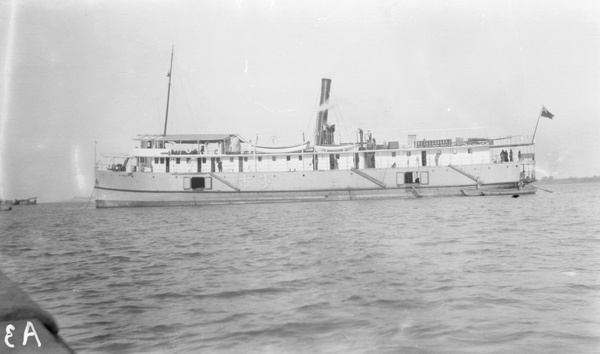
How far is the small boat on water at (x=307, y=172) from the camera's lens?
3450 centimetres

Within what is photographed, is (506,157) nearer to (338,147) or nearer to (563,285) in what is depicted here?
(338,147)

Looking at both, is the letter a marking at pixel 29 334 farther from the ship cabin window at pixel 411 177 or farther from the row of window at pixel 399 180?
the ship cabin window at pixel 411 177

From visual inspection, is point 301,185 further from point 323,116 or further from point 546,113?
point 546,113

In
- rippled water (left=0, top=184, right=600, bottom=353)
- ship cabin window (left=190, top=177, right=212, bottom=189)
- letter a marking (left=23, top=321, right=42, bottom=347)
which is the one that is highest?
ship cabin window (left=190, top=177, right=212, bottom=189)

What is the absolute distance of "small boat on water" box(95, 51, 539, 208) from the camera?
3450 cm

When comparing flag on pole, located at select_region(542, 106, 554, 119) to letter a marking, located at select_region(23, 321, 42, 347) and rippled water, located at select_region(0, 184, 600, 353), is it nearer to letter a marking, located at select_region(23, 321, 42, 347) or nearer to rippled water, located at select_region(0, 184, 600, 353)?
rippled water, located at select_region(0, 184, 600, 353)

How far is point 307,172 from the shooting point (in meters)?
35.0

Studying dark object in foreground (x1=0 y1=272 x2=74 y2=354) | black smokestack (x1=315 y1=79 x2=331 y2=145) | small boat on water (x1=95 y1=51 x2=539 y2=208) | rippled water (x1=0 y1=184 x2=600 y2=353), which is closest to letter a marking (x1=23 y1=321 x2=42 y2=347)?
dark object in foreground (x1=0 y1=272 x2=74 y2=354)

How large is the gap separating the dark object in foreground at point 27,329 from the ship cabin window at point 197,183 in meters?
33.1

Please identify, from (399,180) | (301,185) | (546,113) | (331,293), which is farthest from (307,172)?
(331,293)

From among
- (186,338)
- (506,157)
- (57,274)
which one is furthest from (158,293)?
(506,157)

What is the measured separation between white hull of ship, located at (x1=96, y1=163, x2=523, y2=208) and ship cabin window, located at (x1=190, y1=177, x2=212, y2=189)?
A: 8cm

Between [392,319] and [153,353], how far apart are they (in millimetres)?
2503

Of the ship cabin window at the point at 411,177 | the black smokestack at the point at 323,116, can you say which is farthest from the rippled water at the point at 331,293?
the black smokestack at the point at 323,116
